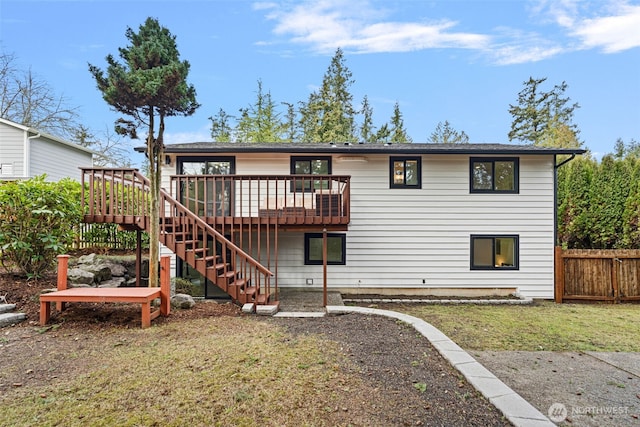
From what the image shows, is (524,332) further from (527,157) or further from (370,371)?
(527,157)

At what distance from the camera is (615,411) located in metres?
2.77

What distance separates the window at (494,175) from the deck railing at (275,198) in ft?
12.9

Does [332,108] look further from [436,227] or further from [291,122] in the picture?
[436,227]

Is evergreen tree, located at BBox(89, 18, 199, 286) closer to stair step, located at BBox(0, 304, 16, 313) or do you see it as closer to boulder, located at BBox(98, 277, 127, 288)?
stair step, located at BBox(0, 304, 16, 313)

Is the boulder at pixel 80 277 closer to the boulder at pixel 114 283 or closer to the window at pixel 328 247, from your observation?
the boulder at pixel 114 283

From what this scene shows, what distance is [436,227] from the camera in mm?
8422

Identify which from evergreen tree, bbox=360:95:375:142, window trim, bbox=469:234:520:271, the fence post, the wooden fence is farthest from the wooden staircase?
evergreen tree, bbox=360:95:375:142

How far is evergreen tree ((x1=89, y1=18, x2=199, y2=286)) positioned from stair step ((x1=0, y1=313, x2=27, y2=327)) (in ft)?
5.79

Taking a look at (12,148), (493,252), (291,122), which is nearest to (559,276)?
(493,252)

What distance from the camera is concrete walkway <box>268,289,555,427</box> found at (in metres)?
2.31

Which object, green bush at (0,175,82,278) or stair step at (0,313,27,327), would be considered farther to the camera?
green bush at (0,175,82,278)

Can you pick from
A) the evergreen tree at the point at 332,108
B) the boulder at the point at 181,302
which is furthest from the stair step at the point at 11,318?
the evergreen tree at the point at 332,108

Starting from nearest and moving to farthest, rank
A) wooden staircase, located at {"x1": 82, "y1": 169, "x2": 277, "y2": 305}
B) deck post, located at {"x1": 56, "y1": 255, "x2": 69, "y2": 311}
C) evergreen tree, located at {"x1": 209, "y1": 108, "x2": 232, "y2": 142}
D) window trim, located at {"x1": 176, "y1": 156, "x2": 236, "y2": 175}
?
1. deck post, located at {"x1": 56, "y1": 255, "x2": 69, "y2": 311}
2. wooden staircase, located at {"x1": 82, "y1": 169, "x2": 277, "y2": 305}
3. window trim, located at {"x1": 176, "y1": 156, "x2": 236, "y2": 175}
4. evergreen tree, located at {"x1": 209, "y1": 108, "x2": 232, "y2": 142}

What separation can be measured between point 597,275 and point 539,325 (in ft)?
13.5
